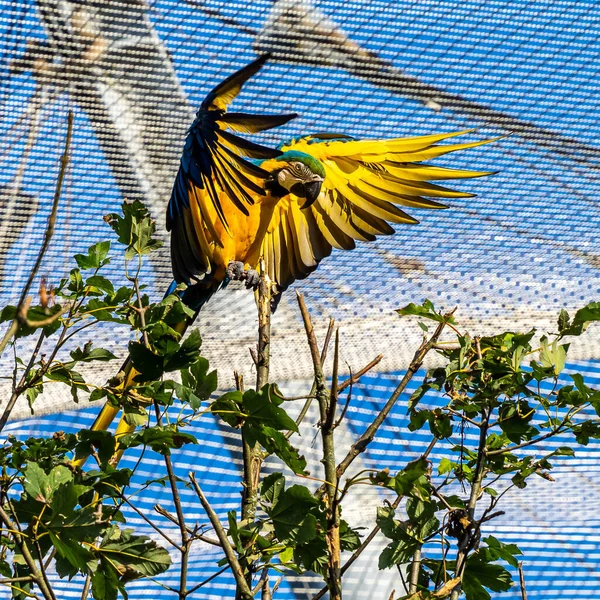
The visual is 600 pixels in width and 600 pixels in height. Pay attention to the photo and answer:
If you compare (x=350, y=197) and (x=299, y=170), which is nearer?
(x=299, y=170)

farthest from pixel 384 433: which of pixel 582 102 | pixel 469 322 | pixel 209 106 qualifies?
pixel 209 106

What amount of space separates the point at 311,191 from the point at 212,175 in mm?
210

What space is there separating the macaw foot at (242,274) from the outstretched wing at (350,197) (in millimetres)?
95

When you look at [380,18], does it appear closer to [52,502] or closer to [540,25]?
[540,25]

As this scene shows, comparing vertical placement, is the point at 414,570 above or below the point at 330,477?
below

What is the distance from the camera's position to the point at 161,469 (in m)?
1.75

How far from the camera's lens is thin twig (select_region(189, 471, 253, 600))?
0.58m

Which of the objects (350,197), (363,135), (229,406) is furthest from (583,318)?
(363,135)

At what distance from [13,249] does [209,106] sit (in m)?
0.54

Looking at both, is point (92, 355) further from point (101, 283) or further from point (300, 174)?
point (300, 174)

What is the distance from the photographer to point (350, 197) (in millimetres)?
1450

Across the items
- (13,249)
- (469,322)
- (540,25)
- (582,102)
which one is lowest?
(469,322)

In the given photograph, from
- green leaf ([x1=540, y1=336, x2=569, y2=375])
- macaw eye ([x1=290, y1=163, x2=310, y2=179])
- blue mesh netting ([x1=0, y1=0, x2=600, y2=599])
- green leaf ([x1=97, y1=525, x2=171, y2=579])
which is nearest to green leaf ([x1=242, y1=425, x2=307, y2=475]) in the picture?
green leaf ([x1=97, y1=525, x2=171, y2=579])

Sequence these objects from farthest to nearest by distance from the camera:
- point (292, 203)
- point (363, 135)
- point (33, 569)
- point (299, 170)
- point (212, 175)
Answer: point (363, 135), point (292, 203), point (299, 170), point (212, 175), point (33, 569)
